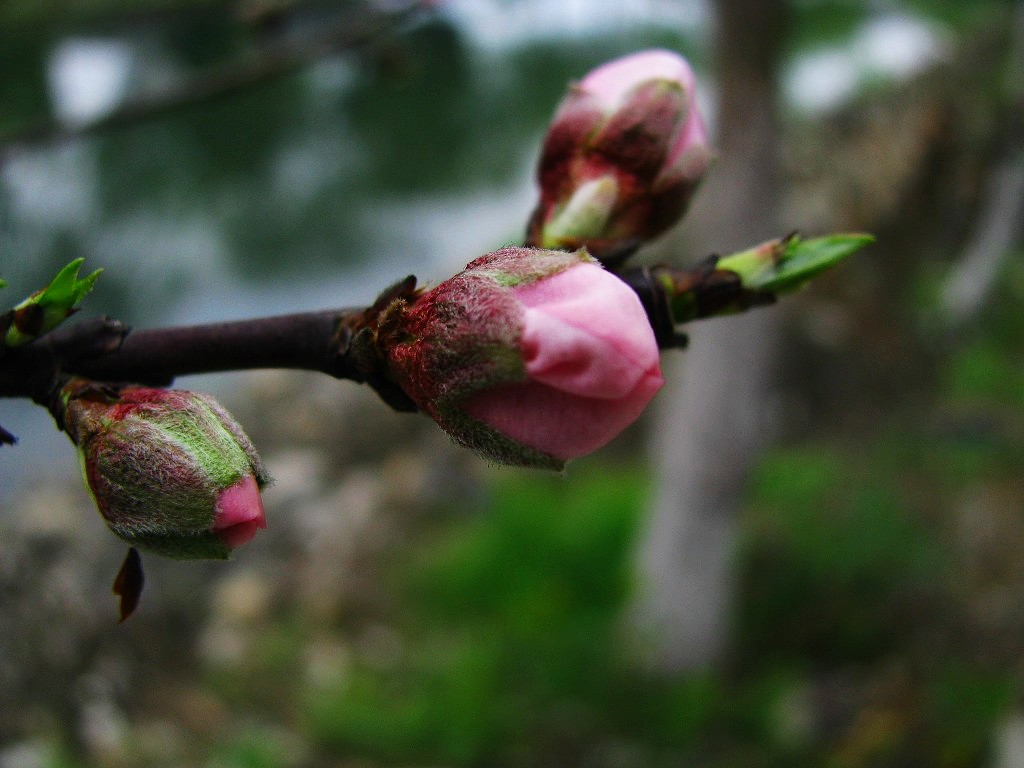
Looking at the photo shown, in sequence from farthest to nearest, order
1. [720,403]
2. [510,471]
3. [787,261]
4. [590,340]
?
[510,471], [720,403], [787,261], [590,340]

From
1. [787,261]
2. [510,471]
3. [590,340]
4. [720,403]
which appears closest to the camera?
[590,340]

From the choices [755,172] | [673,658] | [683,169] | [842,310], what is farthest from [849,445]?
[683,169]

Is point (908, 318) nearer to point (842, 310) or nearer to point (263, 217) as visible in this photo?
point (842, 310)

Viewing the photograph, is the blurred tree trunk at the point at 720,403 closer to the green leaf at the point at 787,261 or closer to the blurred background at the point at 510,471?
the blurred background at the point at 510,471

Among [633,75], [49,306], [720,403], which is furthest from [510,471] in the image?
[49,306]

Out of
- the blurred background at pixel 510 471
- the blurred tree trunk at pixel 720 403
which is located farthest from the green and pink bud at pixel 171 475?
the blurred tree trunk at pixel 720 403

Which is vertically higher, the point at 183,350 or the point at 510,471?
the point at 183,350

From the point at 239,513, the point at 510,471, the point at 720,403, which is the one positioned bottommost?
the point at 510,471

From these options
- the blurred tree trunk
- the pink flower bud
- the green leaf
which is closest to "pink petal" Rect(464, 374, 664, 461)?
the pink flower bud

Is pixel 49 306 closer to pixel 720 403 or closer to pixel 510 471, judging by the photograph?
pixel 720 403
